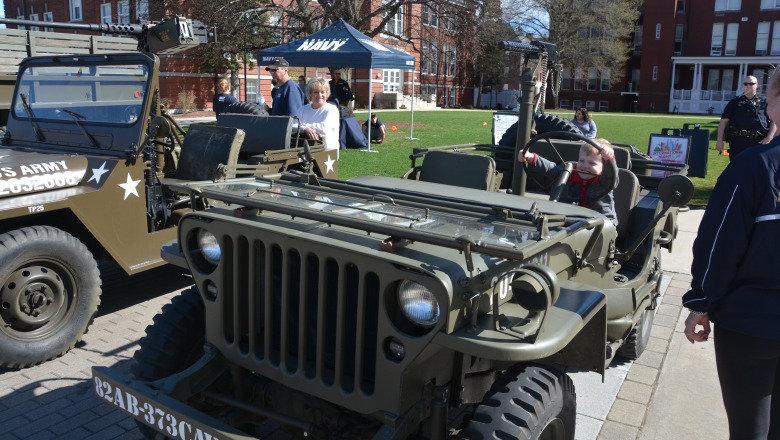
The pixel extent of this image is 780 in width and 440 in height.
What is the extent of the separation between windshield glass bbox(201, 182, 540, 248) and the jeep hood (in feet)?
6.19

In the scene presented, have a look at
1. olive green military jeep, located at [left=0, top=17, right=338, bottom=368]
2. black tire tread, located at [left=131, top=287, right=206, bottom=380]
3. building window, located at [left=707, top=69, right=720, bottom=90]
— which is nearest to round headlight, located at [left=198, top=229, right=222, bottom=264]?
black tire tread, located at [left=131, top=287, right=206, bottom=380]

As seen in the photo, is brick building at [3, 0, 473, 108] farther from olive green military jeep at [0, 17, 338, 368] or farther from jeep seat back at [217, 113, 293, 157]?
olive green military jeep at [0, 17, 338, 368]

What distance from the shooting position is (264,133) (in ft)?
21.5

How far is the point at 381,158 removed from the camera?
1379cm

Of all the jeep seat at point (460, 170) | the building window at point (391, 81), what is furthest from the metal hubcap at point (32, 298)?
the building window at point (391, 81)

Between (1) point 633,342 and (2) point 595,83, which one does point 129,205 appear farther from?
(2) point 595,83

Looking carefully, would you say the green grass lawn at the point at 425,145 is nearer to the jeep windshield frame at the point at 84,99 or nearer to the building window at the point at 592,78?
the jeep windshield frame at the point at 84,99

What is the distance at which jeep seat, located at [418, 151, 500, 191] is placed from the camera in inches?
188

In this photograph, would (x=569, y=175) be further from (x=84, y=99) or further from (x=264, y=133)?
(x=84, y=99)

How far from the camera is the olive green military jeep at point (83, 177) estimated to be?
4.34m

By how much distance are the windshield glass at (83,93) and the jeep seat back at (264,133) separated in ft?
4.23

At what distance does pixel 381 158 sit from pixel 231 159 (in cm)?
841

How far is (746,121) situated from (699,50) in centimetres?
4848

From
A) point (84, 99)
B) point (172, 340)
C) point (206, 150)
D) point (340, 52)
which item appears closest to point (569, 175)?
point (172, 340)
